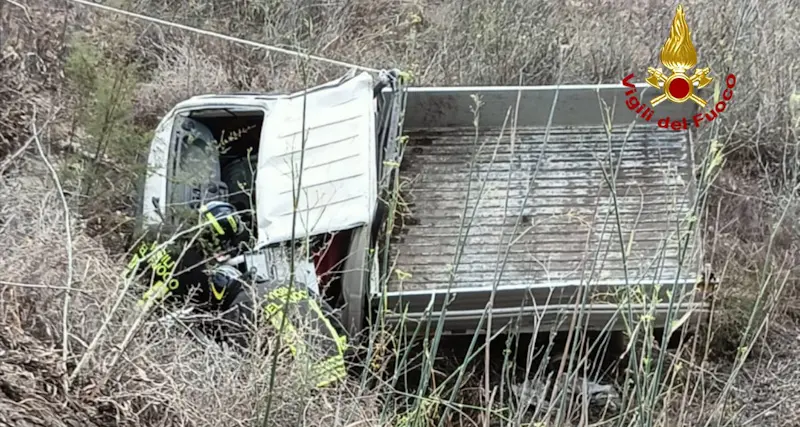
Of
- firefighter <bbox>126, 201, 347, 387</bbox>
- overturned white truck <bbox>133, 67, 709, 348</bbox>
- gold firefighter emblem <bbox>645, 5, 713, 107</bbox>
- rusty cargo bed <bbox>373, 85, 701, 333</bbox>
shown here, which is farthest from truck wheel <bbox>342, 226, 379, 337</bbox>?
gold firefighter emblem <bbox>645, 5, 713, 107</bbox>

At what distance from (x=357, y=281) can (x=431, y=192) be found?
1.17 meters

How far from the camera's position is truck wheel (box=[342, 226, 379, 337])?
3.00 m

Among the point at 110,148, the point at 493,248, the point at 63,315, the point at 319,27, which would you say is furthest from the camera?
the point at 319,27

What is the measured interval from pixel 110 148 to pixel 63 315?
4.90 ft

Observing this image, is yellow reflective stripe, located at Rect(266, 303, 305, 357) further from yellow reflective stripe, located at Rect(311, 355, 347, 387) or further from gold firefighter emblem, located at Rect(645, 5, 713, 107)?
gold firefighter emblem, located at Rect(645, 5, 713, 107)

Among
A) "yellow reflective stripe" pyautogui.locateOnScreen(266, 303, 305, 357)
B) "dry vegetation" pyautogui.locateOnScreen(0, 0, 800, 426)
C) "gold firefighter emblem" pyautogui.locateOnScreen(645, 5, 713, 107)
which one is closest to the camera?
"dry vegetation" pyautogui.locateOnScreen(0, 0, 800, 426)

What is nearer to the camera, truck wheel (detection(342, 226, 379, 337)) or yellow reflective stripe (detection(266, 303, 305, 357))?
yellow reflective stripe (detection(266, 303, 305, 357))

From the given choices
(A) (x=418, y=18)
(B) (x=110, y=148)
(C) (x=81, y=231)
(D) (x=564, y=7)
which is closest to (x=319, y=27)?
(A) (x=418, y=18)

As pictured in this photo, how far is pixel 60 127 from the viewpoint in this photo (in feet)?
11.2

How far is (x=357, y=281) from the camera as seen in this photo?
302 cm

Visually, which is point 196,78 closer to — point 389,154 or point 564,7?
point 389,154

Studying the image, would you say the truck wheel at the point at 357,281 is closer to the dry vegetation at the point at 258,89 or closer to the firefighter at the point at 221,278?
the firefighter at the point at 221,278

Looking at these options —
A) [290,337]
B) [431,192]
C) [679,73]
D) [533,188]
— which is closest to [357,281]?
[290,337]

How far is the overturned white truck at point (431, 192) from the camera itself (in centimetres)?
307
